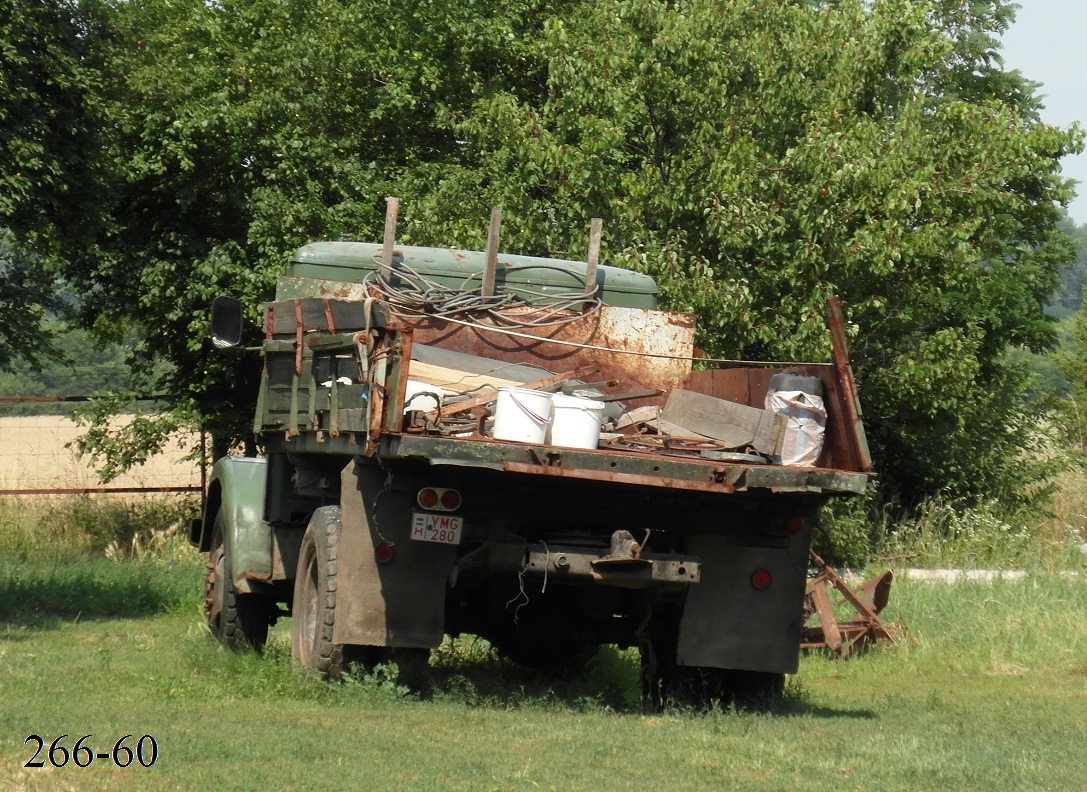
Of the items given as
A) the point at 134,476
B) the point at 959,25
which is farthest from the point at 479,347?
the point at 959,25

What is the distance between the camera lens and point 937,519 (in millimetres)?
17328

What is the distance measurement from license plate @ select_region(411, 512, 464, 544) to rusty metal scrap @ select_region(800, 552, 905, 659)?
3863 mm

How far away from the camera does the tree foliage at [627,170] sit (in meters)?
14.5

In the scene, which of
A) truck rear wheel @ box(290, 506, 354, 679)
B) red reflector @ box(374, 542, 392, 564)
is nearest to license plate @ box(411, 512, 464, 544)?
red reflector @ box(374, 542, 392, 564)

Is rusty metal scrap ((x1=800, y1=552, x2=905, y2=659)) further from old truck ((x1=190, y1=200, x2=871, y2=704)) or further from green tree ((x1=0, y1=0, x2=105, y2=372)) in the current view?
green tree ((x1=0, y1=0, x2=105, y2=372))

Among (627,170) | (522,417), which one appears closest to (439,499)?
(522,417)

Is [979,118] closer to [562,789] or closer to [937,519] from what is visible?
[937,519]

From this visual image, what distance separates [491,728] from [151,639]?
455cm

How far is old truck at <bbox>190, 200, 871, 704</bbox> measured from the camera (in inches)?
267

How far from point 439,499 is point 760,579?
1731 millimetres

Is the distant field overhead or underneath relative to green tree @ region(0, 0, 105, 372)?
underneath

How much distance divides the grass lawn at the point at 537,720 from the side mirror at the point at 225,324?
185 centimetres

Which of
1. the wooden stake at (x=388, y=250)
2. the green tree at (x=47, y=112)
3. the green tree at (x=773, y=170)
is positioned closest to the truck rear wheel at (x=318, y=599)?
the wooden stake at (x=388, y=250)

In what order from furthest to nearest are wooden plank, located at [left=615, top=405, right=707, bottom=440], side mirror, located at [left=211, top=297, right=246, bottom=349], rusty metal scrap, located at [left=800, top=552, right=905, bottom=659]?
1. rusty metal scrap, located at [left=800, top=552, right=905, bottom=659]
2. side mirror, located at [left=211, top=297, right=246, bottom=349]
3. wooden plank, located at [left=615, top=405, right=707, bottom=440]
